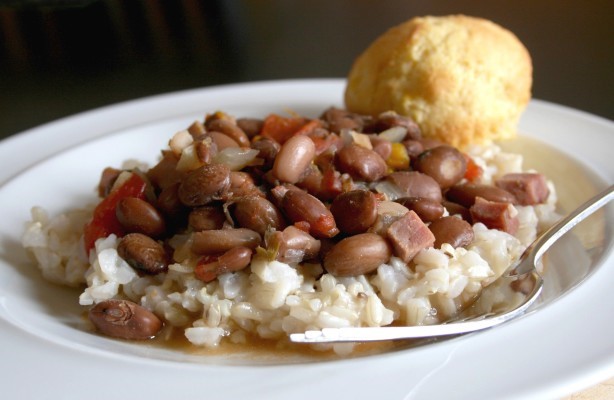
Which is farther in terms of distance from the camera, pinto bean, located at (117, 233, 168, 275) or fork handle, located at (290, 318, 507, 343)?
pinto bean, located at (117, 233, 168, 275)

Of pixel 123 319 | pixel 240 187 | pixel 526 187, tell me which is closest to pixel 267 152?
pixel 240 187

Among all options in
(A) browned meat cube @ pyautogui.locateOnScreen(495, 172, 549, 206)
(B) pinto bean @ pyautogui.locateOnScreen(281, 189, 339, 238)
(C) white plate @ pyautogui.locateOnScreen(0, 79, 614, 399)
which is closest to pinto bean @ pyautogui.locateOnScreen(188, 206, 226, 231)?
(B) pinto bean @ pyautogui.locateOnScreen(281, 189, 339, 238)

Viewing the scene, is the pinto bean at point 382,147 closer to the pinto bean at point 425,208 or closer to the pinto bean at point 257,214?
the pinto bean at point 425,208

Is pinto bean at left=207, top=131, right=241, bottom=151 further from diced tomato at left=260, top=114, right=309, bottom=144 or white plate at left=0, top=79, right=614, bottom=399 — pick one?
white plate at left=0, top=79, right=614, bottom=399

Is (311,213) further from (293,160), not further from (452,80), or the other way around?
(452,80)

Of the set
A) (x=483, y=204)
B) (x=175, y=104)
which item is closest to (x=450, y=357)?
(x=483, y=204)

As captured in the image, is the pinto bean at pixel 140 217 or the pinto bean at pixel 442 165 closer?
the pinto bean at pixel 140 217

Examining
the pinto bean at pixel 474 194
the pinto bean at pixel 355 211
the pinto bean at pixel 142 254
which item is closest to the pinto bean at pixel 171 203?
the pinto bean at pixel 142 254
